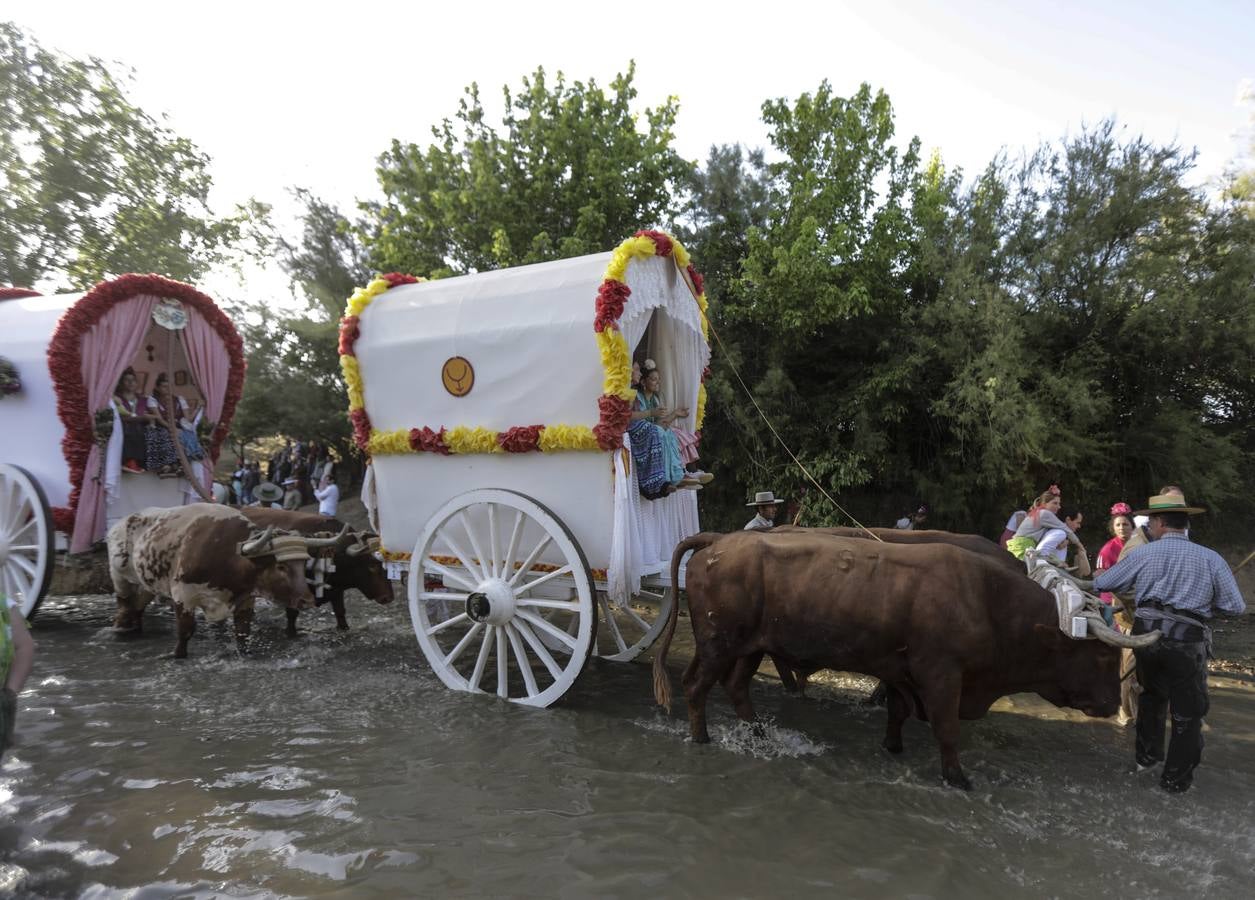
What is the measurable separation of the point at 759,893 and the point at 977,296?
409 inches

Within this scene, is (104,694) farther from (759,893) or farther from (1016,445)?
(1016,445)

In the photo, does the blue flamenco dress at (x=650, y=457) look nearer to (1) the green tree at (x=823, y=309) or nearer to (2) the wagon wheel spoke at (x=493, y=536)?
(2) the wagon wheel spoke at (x=493, y=536)

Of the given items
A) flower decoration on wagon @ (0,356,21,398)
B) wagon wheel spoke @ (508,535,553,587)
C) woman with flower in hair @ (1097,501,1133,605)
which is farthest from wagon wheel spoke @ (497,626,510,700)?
flower decoration on wagon @ (0,356,21,398)

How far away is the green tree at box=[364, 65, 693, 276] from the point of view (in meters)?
13.8

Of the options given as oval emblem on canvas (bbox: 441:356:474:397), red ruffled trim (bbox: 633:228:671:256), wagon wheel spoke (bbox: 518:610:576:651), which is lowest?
wagon wheel spoke (bbox: 518:610:576:651)

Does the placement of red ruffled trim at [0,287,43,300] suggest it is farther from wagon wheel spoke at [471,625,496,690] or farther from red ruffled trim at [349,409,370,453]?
wagon wheel spoke at [471,625,496,690]

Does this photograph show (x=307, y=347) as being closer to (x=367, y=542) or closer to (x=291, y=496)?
(x=291, y=496)

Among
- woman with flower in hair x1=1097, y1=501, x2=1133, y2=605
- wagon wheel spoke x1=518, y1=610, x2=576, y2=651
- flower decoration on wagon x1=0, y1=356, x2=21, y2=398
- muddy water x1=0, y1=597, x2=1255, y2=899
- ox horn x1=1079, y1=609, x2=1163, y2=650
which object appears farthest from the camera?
flower decoration on wagon x1=0, y1=356, x2=21, y2=398

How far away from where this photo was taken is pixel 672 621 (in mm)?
4863

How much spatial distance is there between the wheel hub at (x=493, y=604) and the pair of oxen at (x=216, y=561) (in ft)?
6.00

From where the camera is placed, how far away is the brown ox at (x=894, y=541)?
194 inches

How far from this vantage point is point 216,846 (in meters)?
3.39

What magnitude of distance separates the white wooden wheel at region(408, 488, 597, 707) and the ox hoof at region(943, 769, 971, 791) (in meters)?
2.28

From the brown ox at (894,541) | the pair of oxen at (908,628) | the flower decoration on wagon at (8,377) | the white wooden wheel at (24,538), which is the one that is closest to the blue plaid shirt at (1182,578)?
the pair of oxen at (908,628)
